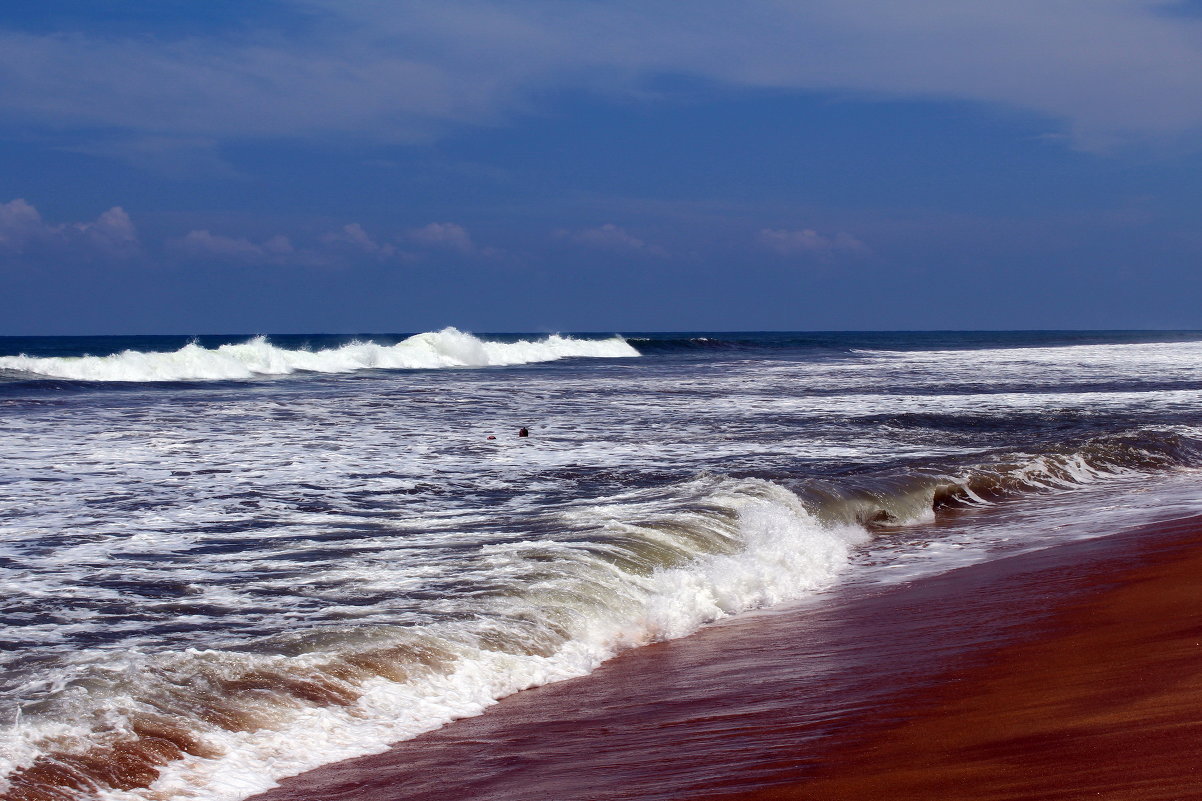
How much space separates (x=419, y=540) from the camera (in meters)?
8.07

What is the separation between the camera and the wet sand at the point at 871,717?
3311mm

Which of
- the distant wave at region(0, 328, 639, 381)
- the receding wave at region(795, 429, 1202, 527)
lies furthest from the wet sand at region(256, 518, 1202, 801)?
the distant wave at region(0, 328, 639, 381)

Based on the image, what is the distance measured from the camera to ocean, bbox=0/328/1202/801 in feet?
14.4

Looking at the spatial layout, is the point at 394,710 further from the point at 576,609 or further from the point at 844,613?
the point at 844,613

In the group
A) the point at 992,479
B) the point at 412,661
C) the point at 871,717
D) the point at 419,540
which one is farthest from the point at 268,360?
the point at 871,717

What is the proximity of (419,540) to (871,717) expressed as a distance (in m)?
4.65

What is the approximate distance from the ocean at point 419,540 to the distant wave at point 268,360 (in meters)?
16.1

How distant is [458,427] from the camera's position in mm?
17500

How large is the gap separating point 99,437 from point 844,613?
12.7 metres

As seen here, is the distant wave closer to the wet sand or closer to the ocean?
the ocean

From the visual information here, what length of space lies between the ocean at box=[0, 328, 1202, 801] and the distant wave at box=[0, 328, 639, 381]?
1614cm

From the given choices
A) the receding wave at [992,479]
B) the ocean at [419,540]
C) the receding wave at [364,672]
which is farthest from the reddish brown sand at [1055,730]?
the receding wave at [992,479]

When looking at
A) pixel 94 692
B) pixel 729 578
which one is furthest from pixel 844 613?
pixel 94 692

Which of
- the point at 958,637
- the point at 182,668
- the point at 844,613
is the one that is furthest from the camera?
the point at 844,613
